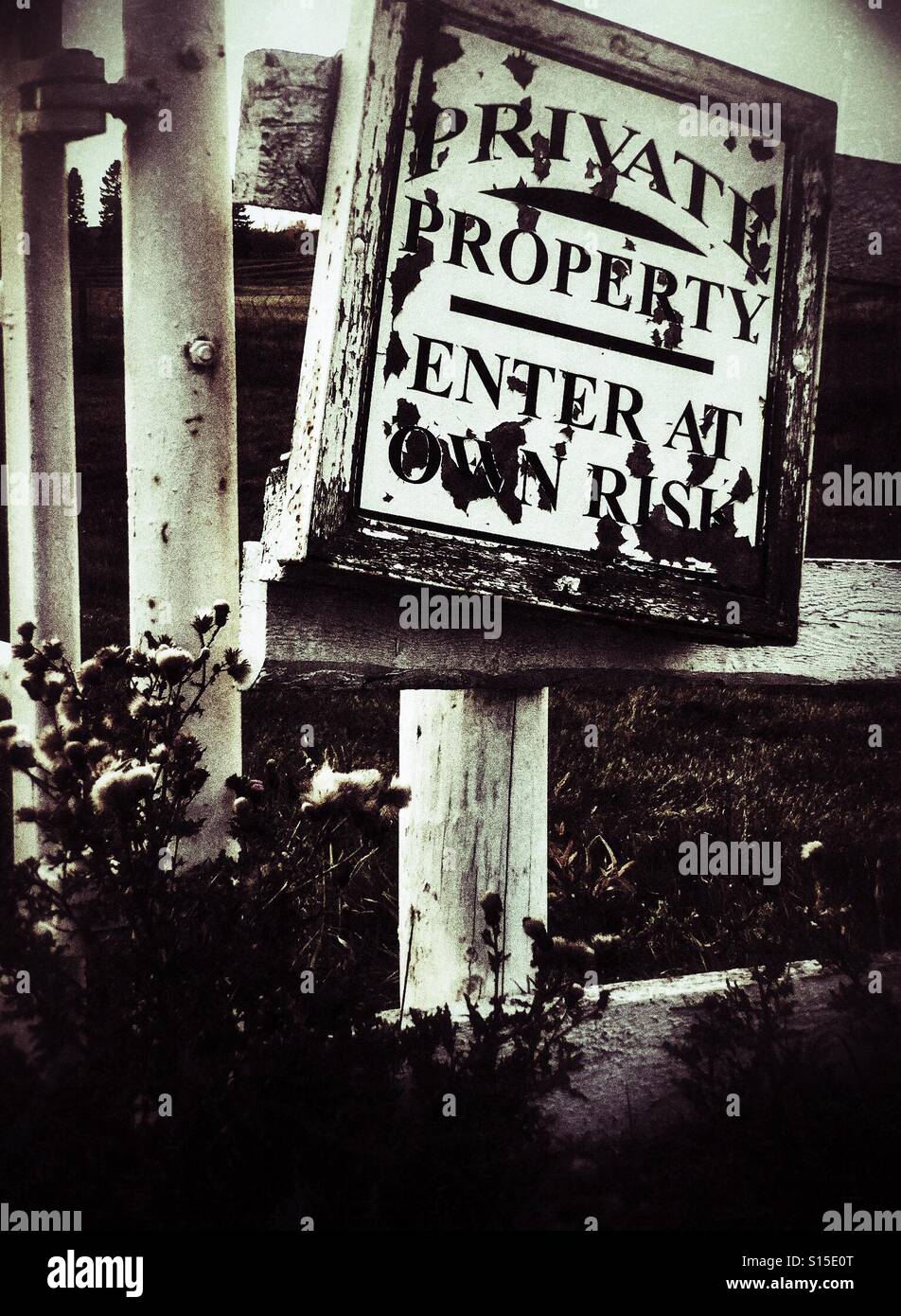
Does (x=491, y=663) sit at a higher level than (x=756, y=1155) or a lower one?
higher

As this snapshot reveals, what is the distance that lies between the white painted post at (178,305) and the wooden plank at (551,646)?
39cm

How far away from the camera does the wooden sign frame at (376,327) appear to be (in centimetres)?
152

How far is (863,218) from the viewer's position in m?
2.02

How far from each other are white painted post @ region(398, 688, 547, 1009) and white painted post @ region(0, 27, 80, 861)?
50.1 inches

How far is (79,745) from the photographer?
149cm

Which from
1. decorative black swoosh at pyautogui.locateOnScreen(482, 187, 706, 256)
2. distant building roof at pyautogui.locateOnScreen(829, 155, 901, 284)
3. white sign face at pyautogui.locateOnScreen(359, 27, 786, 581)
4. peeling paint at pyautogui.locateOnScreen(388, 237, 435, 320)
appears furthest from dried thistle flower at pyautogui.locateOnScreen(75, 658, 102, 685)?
distant building roof at pyautogui.locateOnScreen(829, 155, 901, 284)

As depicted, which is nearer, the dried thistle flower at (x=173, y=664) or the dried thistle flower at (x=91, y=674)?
the dried thistle flower at (x=173, y=664)

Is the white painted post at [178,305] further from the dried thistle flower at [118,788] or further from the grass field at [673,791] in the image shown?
the grass field at [673,791]

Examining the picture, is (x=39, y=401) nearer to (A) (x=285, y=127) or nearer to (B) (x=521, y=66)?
(A) (x=285, y=127)

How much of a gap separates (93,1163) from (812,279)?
173 cm

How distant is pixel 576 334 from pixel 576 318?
25mm

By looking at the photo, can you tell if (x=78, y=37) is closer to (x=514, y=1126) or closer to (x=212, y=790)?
(x=212, y=790)

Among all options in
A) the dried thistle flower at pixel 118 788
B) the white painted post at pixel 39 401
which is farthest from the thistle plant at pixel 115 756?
the white painted post at pixel 39 401
